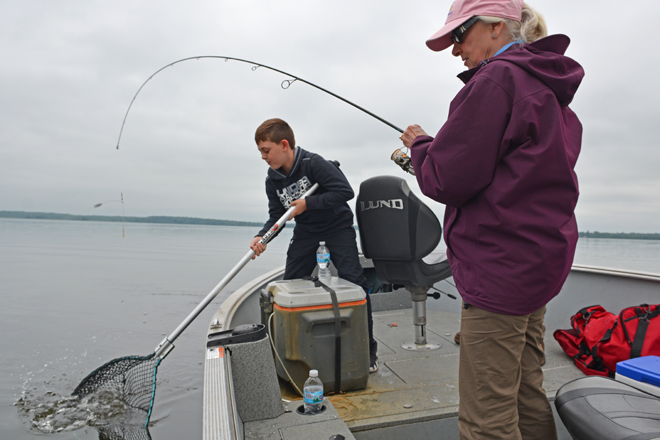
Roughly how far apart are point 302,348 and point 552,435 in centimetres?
127

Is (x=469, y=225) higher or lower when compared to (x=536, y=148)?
lower

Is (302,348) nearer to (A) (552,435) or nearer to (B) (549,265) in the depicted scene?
(A) (552,435)

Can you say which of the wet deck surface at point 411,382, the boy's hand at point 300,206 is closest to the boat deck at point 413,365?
the wet deck surface at point 411,382

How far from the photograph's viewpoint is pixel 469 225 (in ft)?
4.14

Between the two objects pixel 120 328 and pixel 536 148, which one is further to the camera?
pixel 120 328

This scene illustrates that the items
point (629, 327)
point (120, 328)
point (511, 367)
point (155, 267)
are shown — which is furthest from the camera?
point (155, 267)

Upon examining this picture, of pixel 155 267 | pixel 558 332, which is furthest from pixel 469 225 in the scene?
pixel 155 267

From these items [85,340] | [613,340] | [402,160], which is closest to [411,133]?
[402,160]

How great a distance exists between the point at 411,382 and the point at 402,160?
1398 millimetres

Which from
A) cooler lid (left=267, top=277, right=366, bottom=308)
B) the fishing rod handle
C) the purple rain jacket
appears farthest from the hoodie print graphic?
the purple rain jacket

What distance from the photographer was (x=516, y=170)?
3.74 ft

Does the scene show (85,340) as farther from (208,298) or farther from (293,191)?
(293,191)

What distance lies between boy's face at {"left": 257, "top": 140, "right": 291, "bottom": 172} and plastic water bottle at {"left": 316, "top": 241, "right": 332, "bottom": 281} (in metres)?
0.68

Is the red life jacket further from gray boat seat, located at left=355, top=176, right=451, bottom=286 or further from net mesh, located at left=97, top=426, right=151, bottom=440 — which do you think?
net mesh, located at left=97, top=426, right=151, bottom=440
